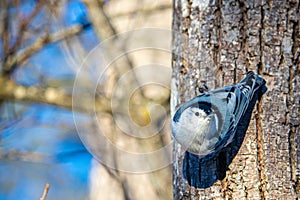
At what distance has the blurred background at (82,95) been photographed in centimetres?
276

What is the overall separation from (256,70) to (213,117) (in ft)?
0.57

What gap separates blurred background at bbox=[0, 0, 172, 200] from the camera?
2762 millimetres

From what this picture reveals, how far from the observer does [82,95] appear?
9.33 feet

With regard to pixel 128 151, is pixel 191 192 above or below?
above

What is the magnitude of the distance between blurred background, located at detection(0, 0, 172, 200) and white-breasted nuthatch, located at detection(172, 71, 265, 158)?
1280 mm

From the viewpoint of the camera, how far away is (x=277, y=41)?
1.38 m

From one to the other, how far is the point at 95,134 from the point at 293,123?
1463mm

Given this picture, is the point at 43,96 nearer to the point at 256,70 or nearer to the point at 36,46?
the point at 36,46

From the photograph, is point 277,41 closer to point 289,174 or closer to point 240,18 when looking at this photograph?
point 240,18

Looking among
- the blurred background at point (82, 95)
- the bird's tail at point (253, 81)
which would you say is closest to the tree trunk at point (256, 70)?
the bird's tail at point (253, 81)

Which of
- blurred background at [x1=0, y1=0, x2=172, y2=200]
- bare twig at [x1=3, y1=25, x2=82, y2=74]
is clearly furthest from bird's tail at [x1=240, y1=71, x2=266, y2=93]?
bare twig at [x1=3, y1=25, x2=82, y2=74]

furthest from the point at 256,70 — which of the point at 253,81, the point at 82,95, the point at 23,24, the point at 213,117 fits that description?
the point at 23,24

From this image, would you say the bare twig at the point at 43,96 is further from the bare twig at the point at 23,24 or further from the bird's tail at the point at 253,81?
the bird's tail at the point at 253,81

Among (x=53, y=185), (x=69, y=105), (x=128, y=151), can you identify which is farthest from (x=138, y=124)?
(x=53, y=185)
